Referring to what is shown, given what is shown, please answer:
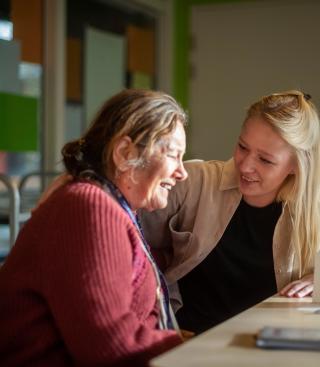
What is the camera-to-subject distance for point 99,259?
117 centimetres

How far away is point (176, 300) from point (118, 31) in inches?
119

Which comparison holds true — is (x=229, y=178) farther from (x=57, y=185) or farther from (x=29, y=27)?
(x=29, y=27)

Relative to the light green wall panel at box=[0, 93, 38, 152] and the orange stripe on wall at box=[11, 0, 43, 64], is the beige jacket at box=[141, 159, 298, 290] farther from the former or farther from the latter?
the orange stripe on wall at box=[11, 0, 43, 64]

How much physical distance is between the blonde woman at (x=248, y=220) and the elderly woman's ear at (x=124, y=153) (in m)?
0.65

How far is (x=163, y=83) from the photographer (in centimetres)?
522

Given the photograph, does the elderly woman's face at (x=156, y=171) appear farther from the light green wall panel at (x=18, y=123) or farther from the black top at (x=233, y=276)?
the light green wall panel at (x=18, y=123)

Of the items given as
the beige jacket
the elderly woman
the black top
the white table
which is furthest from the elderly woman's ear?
the black top

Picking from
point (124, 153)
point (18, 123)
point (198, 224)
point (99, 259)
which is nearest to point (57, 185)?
point (124, 153)

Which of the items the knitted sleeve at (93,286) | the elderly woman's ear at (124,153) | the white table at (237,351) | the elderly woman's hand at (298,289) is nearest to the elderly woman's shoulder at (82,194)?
the knitted sleeve at (93,286)

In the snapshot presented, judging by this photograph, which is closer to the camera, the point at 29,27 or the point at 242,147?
the point at 242,147

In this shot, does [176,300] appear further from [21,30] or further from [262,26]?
[262,26]

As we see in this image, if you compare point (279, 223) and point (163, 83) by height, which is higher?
point (163, 83)

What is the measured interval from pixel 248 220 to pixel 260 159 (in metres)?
0.22

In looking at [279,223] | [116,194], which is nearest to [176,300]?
[279,223]
